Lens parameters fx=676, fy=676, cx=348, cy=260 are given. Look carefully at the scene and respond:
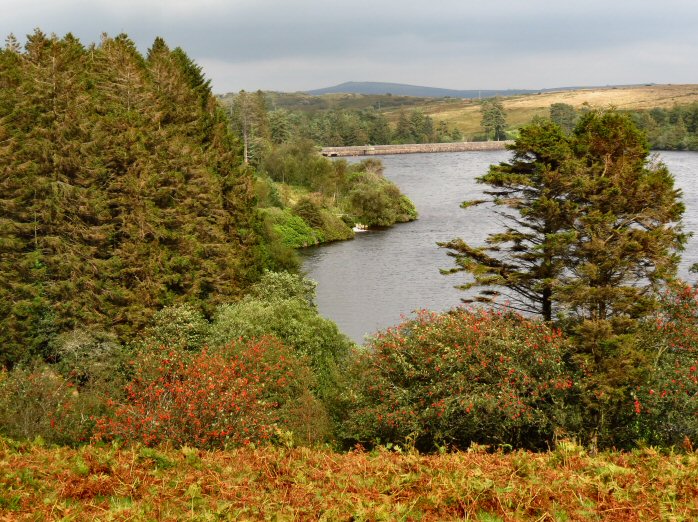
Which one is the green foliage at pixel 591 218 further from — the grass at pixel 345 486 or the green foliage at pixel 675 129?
the green foliage at pixel 675 129

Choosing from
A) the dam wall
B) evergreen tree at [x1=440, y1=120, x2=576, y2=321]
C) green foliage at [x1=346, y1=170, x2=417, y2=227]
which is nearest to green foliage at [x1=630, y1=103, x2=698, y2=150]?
the dam wall

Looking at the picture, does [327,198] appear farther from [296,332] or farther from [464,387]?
[464,387]

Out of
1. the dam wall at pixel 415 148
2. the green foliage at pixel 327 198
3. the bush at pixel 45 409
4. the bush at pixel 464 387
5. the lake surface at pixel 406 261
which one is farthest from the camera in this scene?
the dam wall at pixel 415 148

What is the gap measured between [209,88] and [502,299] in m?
24.9

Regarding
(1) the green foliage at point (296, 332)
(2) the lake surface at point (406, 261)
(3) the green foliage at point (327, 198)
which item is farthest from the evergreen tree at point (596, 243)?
(3) the green foliage at point (327, 198)

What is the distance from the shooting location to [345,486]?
7469 millimetres

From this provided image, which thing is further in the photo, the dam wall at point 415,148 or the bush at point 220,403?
the dam wall at point 415,148

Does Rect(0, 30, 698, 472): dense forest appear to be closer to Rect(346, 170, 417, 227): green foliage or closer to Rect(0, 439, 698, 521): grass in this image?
Answer: Rect(0, 439, 698, 521): grass

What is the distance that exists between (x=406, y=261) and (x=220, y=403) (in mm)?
49577

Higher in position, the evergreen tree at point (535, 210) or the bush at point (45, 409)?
the evergreen tree at point (535, 210)

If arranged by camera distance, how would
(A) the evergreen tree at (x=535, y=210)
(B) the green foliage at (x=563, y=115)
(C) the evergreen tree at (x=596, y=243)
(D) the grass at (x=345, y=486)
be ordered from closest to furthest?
(D) the grass at (x=345, y=486) < (C) the evergreen tree at (x=596, y=243) < (A) the evergreen tree at (x=535, y=210) < (B) the green foliage at (x=563, y=115)

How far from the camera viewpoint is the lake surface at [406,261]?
51219mm

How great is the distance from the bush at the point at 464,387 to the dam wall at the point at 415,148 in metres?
152

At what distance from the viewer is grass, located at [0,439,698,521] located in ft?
22.4
